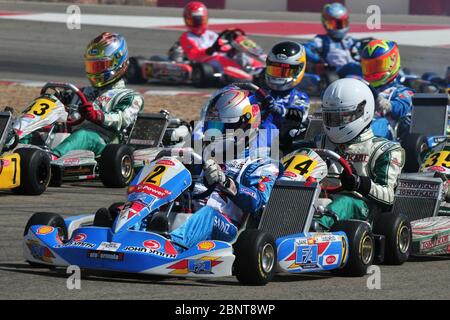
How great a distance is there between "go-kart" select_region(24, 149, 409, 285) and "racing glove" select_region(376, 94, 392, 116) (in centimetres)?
424

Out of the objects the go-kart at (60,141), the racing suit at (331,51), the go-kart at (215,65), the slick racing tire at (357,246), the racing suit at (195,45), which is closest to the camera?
the slick racing tire at (357,246)

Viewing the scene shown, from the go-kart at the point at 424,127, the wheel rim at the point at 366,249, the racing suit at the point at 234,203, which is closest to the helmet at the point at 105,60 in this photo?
the go-kart at the point at 424,127

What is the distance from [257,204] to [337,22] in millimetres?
10952

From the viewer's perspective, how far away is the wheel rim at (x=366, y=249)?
7.30m

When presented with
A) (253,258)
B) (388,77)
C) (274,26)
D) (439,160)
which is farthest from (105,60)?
(274,26)

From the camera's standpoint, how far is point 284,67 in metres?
11.5

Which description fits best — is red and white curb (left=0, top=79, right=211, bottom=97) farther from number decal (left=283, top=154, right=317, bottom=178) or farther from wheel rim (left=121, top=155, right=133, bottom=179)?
number decal (left=283, top=154, right=317, bottom=178)

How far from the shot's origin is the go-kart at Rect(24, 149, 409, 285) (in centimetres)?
677

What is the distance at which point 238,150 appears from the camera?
25.6 ft

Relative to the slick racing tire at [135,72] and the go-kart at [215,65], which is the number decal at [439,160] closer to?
the go-kart at [215,65]

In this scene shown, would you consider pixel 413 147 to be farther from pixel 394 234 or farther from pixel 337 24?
pixel 337 24

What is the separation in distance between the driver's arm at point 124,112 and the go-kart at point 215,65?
21.5ft
